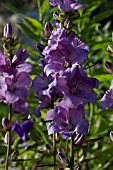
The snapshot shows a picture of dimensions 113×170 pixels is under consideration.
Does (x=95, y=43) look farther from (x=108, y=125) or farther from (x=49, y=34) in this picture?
(x=49, y=34)

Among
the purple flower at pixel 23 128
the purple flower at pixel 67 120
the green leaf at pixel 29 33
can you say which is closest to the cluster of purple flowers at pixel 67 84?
the purple flower at pixel 67 120

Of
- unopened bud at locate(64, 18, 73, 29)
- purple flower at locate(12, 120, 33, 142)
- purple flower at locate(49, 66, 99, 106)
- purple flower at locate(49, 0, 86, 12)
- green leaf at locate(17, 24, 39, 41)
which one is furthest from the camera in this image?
green leaf at locate(17, 24, 39, 41)

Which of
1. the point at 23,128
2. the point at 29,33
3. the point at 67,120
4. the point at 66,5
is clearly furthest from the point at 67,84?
the point at 29,33

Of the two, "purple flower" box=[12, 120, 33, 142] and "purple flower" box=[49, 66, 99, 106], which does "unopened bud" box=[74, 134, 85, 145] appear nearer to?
"purple flower" box=[49, 66, 99, 106]

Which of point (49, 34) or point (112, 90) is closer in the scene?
point (112, 90)

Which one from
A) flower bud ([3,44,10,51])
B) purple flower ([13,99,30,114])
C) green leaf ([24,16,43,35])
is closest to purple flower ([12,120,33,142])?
purple flower ([13,99,30,114])

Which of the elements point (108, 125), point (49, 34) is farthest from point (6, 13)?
point (49, 34)

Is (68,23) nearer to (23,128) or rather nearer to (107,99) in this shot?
(107,99)

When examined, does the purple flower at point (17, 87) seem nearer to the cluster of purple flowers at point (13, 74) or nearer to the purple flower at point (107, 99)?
the cluster of purple flowers at point (13, 74)
